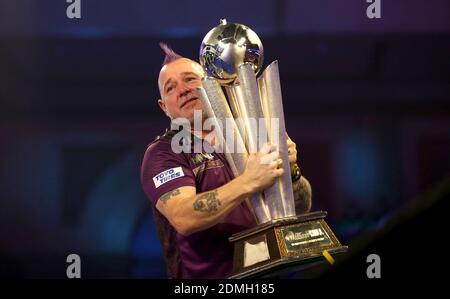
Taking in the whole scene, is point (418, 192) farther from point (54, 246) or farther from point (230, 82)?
point (54, 246)

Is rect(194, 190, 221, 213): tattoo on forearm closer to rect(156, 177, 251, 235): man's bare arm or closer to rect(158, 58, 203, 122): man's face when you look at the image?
rect(156, 177, 251, 235): man's bare arm

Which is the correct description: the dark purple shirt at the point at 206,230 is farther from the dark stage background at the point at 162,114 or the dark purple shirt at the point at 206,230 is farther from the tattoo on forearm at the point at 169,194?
the dark stage background at the point at 162,114

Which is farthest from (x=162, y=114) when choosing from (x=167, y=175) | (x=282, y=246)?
(x=282, y=246)

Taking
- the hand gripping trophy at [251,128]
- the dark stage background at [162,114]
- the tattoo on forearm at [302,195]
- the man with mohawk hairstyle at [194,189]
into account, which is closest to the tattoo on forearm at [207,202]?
the man with mohawk hairstyle at [194,189]

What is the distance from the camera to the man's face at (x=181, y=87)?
268cm

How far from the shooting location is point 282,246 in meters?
2.23

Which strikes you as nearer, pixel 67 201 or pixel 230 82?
pixel 230 82

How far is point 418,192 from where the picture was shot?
294 centimetres

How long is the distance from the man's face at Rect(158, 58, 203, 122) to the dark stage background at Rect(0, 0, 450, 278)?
0.19 meters

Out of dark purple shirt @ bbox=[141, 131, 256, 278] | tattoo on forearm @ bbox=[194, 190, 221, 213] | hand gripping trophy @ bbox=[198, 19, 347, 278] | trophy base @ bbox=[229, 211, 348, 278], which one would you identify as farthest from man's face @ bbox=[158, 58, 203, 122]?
trophy base @ bbox=[229, 211, 348, 278]

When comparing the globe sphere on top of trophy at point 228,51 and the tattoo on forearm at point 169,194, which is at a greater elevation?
the globe sphere on top of trophy at point 228,51

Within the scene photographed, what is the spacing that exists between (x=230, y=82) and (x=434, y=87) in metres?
0.99
